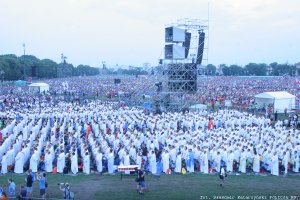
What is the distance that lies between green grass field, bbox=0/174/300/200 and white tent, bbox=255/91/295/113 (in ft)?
55.9

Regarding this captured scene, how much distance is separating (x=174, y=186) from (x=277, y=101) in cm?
2051

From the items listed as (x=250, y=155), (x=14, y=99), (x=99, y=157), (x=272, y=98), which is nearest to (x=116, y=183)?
(x=99, y=157)

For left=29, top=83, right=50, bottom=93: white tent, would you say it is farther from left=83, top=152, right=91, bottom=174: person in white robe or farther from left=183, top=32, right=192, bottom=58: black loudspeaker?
left=83, top=152, right=91, bottom=174: person in white robe

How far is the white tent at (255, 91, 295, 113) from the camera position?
103 ft

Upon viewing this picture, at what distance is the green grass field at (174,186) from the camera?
1255cm

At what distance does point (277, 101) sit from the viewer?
31.5 metres

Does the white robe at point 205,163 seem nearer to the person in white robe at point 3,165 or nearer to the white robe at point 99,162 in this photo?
the white robe at point 99,162

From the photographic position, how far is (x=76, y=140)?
1848cm

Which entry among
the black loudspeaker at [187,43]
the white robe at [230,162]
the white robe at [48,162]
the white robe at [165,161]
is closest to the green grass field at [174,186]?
the white robe at [48,162]

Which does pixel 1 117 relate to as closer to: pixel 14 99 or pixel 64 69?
pixel 14 99

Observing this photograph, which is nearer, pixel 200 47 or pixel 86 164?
pixel 86 164

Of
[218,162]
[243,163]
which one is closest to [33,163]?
[218,162]

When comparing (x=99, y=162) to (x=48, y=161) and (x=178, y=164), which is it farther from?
(x=178, y=164)

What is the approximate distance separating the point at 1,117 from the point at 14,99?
40.7ft
